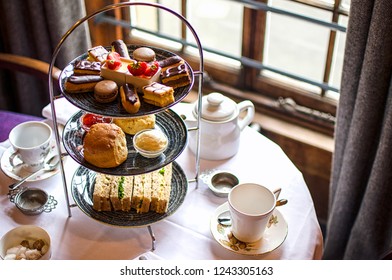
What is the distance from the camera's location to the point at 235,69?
222 centimetres

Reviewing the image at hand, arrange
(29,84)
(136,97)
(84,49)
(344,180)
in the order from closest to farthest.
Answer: (136,97)
(344,180)
(84,49)
(29,84)

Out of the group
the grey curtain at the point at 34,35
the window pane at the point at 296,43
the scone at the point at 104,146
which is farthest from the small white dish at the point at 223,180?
the grey curtain at the point at 34,35

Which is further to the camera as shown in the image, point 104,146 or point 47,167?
point 47,167

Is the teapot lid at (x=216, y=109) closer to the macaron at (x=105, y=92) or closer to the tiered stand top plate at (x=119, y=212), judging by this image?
the tiered stand top plate at (x=119, y=212)

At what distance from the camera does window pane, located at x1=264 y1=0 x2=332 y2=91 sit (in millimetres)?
2017

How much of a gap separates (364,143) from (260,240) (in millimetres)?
525

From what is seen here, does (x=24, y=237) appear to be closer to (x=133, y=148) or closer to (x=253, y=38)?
(x=133, y=148)

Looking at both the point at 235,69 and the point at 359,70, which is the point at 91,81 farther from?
the point at 235,69

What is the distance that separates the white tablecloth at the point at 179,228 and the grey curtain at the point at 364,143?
27 centimetres

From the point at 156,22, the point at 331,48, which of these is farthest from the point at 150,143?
the point at 156,22

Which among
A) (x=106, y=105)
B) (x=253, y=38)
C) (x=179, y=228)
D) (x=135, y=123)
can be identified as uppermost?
(x=106, y=105)

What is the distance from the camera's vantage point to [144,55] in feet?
4.41
